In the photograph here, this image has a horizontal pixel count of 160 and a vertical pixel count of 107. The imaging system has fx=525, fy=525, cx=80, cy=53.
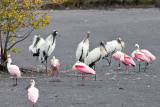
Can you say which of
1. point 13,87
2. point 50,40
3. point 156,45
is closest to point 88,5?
point 156,45

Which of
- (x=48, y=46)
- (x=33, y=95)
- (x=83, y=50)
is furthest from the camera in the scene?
(x=48, y=46)

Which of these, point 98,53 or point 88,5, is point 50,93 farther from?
point 88,5

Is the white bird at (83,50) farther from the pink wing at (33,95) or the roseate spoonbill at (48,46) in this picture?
the pink wing at (33,95)

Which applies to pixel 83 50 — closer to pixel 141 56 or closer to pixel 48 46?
pixel 48 46

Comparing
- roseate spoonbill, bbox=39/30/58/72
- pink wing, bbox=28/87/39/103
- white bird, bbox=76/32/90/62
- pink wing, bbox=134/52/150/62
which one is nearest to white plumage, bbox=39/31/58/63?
roseate spoonbill, bbox=39/30/58/72

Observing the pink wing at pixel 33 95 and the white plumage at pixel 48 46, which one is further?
the white plumage at pixel 48 46

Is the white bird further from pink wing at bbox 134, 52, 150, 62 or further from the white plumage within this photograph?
pink wing at bbox 134, 52, 150, 62

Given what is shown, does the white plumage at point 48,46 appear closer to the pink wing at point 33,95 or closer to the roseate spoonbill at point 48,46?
the roseate spoonbill at point 48,46

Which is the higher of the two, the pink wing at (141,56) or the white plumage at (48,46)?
the white plumage at (48,46)

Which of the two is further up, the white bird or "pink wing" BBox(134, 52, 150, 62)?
the white bird

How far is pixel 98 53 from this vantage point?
1777cm

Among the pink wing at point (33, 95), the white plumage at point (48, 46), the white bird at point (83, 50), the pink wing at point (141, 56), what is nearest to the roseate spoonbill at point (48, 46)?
the white plumage at point (48, 46)

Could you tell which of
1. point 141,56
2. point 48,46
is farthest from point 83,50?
point 141,56

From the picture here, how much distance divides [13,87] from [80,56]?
12.4 feet
